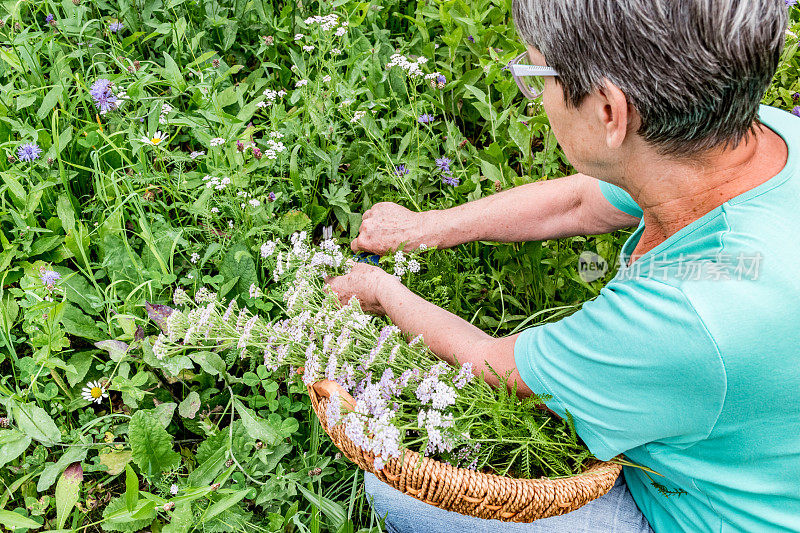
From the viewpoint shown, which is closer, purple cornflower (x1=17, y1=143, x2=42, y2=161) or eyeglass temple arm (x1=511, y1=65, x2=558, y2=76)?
eyeglass temple arm (x1=511, y1=65, x2=558, y2=76)

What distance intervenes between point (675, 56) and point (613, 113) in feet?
0.51

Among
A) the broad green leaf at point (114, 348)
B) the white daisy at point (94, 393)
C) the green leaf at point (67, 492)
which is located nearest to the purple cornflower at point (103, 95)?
the broad green leaf at point (114, 348)

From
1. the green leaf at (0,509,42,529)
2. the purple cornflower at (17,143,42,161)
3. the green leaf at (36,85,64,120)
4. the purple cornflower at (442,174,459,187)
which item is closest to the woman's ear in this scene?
the purple cornflower at (442,174,459,187)

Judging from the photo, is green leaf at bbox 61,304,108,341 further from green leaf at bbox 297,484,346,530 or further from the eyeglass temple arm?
the eyeglass temple arm

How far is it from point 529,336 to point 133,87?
1732 mm

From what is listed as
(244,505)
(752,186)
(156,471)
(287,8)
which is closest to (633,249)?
(752,186)

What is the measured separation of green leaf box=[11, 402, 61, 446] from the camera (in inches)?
78.5

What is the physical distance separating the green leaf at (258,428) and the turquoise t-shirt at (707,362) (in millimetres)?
904

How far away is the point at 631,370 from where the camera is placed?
1.25 m

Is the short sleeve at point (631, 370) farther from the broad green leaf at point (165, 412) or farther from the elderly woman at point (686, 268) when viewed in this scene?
the broad green leaf at point (165, 412)

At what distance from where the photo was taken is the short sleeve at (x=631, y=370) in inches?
46.8

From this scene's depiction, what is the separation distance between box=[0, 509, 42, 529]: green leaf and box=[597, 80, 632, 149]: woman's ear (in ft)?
5.87

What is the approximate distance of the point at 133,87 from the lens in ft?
A: 7.86

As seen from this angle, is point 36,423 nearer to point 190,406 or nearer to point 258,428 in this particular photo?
point 190,406
